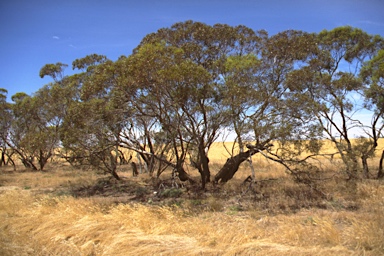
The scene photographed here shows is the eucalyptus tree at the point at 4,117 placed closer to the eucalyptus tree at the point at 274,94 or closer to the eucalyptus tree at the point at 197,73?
the eucalyptus tree at the point at 197,73

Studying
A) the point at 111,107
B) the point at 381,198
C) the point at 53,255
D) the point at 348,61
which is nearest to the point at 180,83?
the point at 111,107

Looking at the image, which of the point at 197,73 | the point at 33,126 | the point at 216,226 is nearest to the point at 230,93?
the point at 197,73

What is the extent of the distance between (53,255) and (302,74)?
448 inches

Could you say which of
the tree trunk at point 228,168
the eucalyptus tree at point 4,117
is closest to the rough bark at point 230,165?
the tree trunk at point 228,168

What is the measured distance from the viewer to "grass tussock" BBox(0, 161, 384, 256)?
17.9 feet

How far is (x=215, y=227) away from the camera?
7086 millimetres

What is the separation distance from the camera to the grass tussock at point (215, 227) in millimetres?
5449

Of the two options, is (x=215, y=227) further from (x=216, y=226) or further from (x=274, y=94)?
(x=274, y=94)

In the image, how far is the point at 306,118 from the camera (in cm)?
1088

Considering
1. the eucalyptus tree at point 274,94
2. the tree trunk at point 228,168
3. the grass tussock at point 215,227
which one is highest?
the eucalyptus tree at point 274,94

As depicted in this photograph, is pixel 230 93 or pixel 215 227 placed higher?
pixel 230 93

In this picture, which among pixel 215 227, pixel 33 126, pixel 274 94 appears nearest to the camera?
pixel 215 227

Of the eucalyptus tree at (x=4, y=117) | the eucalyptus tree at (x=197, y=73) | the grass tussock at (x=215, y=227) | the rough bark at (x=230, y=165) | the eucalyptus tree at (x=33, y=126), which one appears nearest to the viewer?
the grass tussock at (x=215, y=227)

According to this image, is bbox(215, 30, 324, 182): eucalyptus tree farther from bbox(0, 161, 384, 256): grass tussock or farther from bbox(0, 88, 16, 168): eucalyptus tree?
bbox(0, 88, 16, 168): eucalyptus tree
